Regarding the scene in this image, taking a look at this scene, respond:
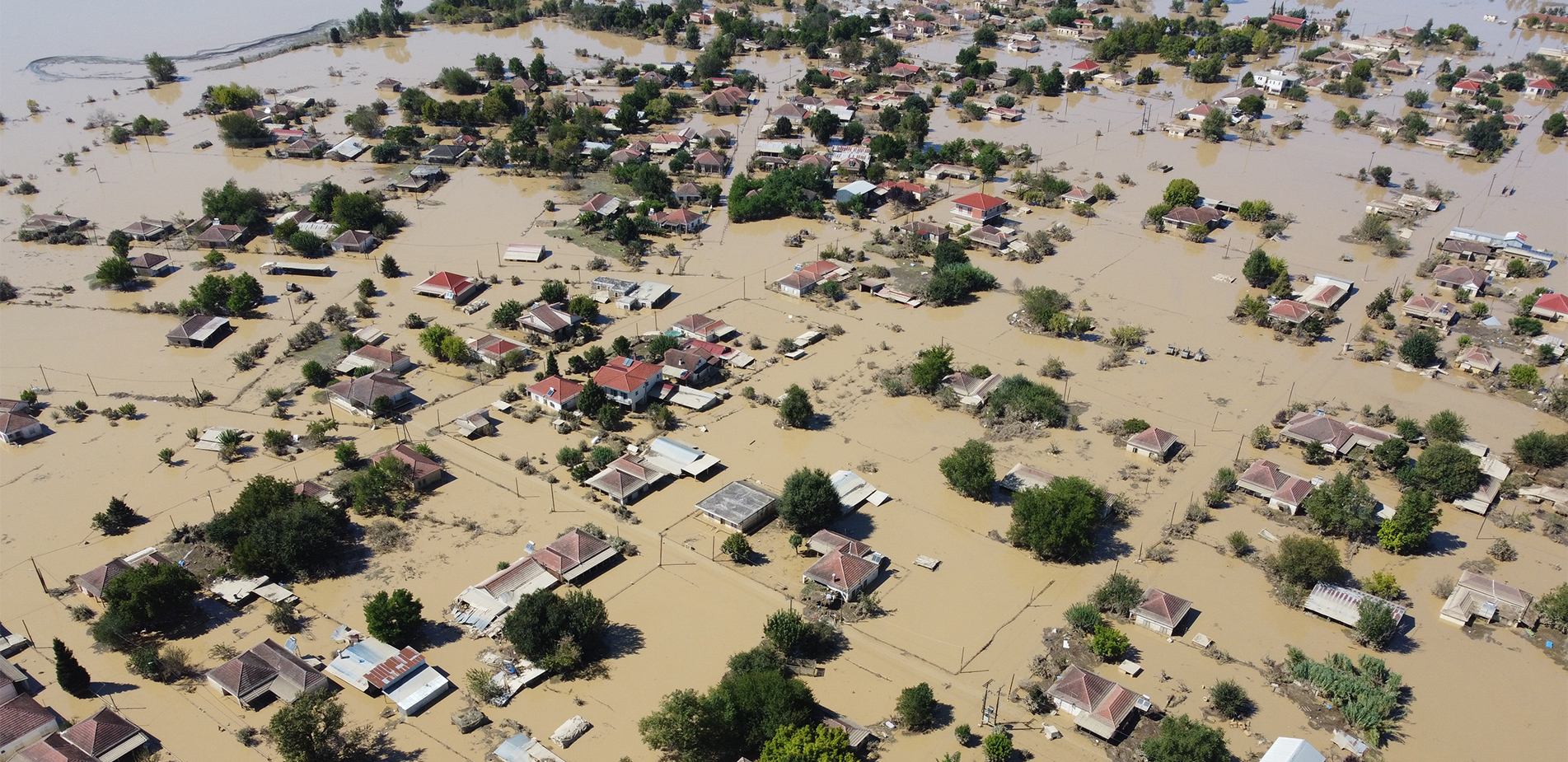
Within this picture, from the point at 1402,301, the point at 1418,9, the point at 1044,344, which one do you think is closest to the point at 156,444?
the point at 1044,344

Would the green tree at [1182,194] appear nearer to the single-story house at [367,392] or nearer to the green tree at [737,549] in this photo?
the green tree at [737,549]

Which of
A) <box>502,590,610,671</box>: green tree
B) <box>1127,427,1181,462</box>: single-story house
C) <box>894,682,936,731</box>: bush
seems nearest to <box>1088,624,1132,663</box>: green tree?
<box>894,682,936,731</box>: bush

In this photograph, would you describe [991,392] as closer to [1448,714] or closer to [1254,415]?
[1254,415]

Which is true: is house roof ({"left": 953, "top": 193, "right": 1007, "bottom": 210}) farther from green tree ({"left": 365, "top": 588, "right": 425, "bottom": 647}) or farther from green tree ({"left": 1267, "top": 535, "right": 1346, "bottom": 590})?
green tree ({"left": 365, "top": 588, "right": 425, "bottom": 647})

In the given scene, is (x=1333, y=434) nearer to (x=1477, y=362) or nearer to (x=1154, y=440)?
(x=1154, y=440)

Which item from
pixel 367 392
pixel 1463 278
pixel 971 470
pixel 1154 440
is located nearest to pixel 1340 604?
pixel 1154 440

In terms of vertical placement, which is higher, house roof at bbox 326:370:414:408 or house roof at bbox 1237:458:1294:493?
house roof at bbox 326:370:414:408
